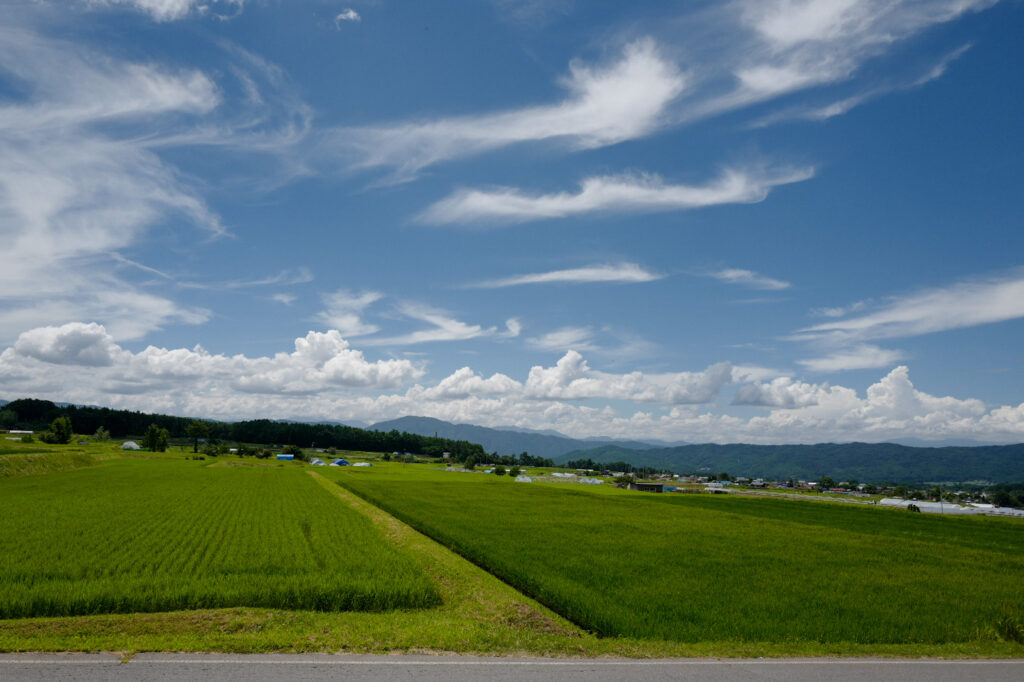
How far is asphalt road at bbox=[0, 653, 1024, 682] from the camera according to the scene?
12.2 m

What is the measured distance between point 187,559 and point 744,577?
24.4 m

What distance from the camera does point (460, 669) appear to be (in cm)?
1303

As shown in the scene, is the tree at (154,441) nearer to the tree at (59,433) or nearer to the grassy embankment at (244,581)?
the tree at (59,433)

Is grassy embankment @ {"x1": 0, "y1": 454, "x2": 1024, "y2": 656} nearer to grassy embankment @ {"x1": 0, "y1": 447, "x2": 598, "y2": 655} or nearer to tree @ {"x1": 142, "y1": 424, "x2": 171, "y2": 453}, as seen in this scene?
grassy embankment @ {"x1": 0, "y1": 447, "x2": 598, "y2": 655}

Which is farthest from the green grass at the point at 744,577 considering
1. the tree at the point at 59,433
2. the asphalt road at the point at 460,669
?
the tree at the point at 59,433

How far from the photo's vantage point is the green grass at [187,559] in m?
18.7

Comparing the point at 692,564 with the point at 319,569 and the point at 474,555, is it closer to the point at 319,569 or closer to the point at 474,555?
the point at 474,555

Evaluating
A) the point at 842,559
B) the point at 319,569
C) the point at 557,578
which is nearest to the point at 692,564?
the point at 557,578

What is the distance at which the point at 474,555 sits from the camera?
3016cm

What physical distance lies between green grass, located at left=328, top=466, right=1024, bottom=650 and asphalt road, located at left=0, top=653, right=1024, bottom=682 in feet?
7.93

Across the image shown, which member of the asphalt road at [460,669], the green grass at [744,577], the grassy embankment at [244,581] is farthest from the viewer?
the green grass at [744,577]

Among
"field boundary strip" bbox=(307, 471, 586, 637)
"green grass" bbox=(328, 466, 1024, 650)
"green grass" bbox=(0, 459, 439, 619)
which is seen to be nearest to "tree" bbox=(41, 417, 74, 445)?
"green grass" bbox=(0, 459, 439, 619)

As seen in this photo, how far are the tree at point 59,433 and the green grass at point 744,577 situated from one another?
14553cm

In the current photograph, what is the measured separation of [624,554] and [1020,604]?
16.0m
